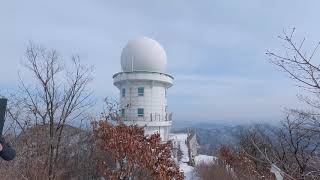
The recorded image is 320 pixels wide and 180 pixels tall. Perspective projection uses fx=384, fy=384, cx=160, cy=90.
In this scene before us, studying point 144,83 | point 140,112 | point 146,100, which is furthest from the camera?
point 140,112

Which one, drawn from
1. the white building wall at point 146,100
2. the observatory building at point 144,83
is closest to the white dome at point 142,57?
the observatory building at point 144,83

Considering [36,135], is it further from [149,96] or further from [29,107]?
[149,96]

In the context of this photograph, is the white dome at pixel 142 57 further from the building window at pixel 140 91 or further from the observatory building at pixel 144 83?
the building window at pixel 140 91

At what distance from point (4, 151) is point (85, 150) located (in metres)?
13.8

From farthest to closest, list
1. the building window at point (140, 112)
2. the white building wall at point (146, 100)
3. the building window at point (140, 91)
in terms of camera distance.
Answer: the building window at point (140, 112) → the building window at point (140, 91) → the white building wall at point (146, 100)

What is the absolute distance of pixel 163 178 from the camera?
1130 cm

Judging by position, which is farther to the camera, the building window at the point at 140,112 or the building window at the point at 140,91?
the building window at the point at 140,112

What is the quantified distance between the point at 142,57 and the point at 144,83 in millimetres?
1722

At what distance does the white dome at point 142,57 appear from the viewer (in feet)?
83.0

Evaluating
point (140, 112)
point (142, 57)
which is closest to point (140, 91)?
point (140, 112)

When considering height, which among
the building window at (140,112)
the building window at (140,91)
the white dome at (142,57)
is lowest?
the building window at (140,112)

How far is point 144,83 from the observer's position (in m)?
25.3

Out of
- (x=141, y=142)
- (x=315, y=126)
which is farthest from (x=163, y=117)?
(x=315, y=126)

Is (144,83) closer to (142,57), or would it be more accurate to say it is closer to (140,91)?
(140,91)
